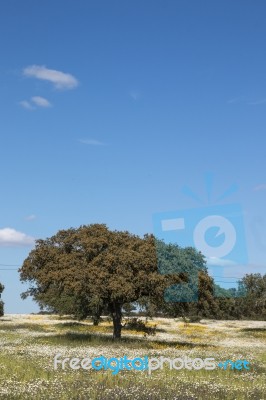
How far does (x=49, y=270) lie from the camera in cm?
4322

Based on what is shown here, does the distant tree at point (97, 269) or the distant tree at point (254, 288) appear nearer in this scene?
the distant tree at point (97, 269)

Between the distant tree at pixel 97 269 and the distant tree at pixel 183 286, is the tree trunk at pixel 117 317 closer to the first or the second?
the distant tree at pixel 97 269

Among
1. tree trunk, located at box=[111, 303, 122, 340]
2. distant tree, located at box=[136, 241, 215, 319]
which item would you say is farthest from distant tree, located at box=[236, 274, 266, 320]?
tree trunk, located at box=[111, 303, 122, 340]

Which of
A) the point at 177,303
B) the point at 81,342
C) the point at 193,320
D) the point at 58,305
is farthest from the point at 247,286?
the point at 81,342

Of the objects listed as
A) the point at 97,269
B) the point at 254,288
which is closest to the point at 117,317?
the point at 97,269

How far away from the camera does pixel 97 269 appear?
3975cm

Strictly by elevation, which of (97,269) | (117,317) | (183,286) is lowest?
(117,317)

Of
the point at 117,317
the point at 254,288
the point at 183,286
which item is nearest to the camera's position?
the point at 183,286

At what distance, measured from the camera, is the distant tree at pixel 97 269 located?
39.5m

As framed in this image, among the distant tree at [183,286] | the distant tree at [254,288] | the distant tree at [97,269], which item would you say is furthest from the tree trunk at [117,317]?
the distant tree at [254,288]

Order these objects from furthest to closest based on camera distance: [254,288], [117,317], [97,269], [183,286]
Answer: [254,288]
[117,317]
[183,286]
[97,269]

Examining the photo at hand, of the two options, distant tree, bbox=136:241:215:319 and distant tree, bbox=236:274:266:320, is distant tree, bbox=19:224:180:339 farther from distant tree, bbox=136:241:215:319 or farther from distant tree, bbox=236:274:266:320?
distant tree, bbox=236:274:266:320

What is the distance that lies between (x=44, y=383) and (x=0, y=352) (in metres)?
12.1

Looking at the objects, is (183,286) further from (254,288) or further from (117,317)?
(254,288)
